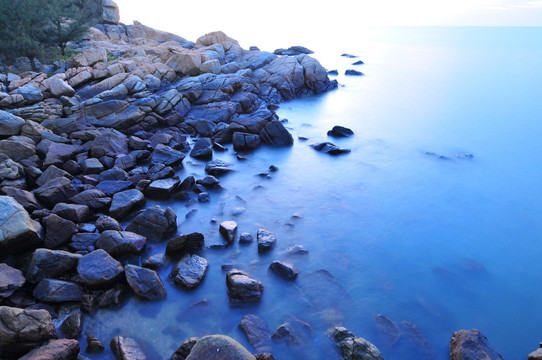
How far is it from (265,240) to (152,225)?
3047 mm

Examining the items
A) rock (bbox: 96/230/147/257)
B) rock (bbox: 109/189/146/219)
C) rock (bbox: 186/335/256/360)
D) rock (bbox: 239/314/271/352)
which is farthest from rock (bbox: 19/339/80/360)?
rock (bbox: 109/189/146/219)

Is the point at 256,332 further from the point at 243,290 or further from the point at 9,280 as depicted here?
the point at 9,280

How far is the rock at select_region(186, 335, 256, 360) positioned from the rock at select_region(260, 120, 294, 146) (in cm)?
1249

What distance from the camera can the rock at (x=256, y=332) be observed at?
7098 mm

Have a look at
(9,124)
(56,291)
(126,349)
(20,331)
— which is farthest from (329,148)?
(20,331)

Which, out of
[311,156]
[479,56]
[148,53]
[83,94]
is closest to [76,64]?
[83,94]

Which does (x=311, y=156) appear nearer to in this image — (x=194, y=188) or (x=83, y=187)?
(x=194, y=188)

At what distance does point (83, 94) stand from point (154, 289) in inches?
596

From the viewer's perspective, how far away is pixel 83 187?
1184 cm

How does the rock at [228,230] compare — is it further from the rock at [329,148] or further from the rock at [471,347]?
the rock at [329,148]

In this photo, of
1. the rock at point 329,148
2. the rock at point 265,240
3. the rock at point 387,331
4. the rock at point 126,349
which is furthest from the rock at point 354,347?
the rock at point 329,148

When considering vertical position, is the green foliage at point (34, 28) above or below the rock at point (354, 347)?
above

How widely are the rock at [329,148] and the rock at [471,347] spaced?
1038cm

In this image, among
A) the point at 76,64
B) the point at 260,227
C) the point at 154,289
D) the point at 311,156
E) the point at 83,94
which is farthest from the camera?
the point at 76,64
